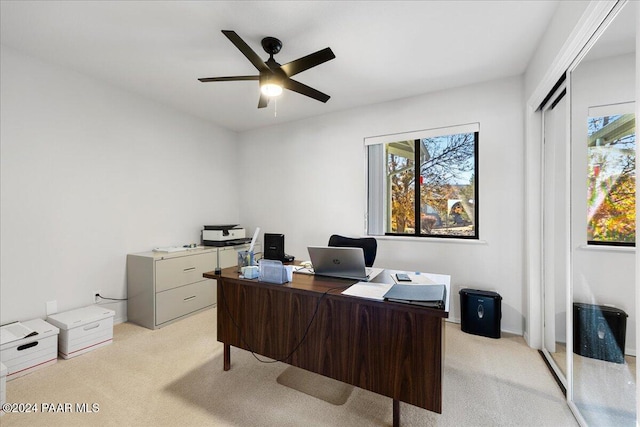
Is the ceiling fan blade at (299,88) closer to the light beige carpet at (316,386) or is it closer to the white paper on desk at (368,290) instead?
the white paper on desk at (368,290)

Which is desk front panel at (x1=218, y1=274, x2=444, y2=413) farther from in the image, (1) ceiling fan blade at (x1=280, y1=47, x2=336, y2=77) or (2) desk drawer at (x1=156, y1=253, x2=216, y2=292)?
(1) ceiling fan blade at (x1=280, y1=47, x2=336, y2=77)

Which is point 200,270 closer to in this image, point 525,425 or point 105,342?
point 105,342

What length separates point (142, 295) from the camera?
2941 millimetres

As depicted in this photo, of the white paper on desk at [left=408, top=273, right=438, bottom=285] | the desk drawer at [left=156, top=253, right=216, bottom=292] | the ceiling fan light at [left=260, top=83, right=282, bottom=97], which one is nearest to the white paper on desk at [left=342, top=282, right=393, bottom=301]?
the white paper on desk at [left=408, top=273, right=438, bottom=285]

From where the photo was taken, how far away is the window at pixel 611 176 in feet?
3.99

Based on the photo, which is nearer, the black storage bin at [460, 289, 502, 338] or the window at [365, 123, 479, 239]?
the black storage bin at [460, 289, 502, 338]

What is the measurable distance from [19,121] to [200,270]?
214cm

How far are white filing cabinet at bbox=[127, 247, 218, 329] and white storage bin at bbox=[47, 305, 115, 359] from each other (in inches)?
14.9

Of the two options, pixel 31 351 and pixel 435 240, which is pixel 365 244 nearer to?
pixel 435 240

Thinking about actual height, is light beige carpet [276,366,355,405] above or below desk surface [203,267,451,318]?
below

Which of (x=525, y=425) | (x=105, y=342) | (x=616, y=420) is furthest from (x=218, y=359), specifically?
(x=616, y=420)

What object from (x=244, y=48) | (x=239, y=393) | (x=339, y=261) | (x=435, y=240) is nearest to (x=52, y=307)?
(x=239, y=393)

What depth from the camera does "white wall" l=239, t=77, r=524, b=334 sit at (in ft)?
9.11

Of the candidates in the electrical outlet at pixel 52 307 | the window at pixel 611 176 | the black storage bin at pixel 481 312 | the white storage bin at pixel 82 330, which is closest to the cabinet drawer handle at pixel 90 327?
the white storage bin at pixel 82 330
